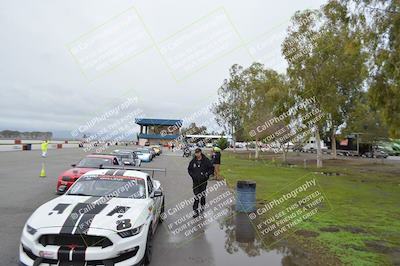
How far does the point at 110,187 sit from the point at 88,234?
7.78ft

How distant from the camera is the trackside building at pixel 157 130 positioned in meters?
104

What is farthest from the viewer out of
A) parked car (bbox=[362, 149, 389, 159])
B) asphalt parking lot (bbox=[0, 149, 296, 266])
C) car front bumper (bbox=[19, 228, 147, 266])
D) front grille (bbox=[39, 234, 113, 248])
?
parked car (bbox=[362, 149, 389, 159])

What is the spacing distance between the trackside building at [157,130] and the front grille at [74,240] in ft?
315

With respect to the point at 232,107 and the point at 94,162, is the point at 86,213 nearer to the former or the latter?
the point at 94,162

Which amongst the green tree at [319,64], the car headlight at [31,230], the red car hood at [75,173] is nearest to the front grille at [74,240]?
the car headlight at [31,230]

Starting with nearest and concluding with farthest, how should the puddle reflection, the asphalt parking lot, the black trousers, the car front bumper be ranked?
1. the car front bumper
2. the asphalt parking lot
3. the puddle reflection
4. the black trousers

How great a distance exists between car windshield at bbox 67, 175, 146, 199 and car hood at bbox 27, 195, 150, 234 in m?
0.34

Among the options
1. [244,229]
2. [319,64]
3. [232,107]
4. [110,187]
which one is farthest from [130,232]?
[232,107]

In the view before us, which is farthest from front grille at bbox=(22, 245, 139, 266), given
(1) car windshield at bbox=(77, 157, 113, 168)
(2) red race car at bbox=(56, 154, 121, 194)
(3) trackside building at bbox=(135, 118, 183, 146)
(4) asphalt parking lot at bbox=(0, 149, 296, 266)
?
(3) trackside building at bbox=(135, 118, 183, 146)

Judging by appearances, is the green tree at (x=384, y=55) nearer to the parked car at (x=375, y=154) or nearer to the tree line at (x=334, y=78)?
the tree line at (x=334, y=78)

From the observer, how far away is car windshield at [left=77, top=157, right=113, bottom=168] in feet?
46.9

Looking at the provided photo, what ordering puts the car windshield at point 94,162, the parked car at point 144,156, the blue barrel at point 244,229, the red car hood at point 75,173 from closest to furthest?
the blue barrel at point 244,229
the red car hood at point 75,173
the car windshield at point 94,162
the parked car at point 144,156

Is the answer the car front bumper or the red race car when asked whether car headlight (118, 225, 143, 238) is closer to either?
the car front bumper

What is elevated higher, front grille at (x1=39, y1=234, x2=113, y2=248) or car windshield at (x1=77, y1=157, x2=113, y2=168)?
car windshield at (x1=77, y1=157, x2=113, y2=168)
